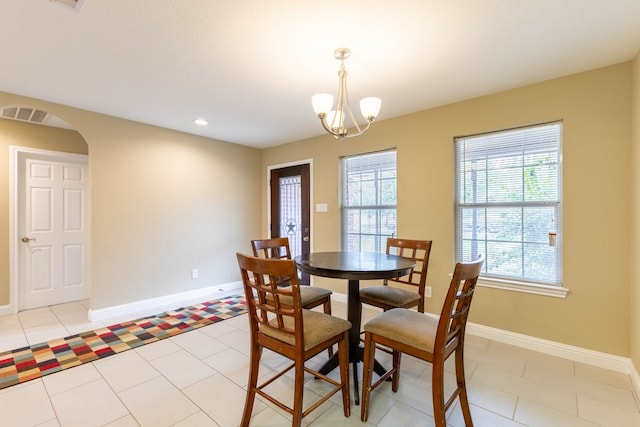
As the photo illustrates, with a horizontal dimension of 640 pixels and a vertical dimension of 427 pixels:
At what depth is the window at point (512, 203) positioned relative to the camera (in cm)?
258

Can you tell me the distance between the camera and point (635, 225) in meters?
2.14

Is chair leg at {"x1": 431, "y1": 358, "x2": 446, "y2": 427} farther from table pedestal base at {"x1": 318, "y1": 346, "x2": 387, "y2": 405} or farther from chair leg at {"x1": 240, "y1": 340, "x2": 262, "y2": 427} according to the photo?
chair leg at {"x1": 240, "y1": 340, "x2": 262, "y2": 427}

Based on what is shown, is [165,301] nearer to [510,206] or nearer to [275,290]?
[275,290]

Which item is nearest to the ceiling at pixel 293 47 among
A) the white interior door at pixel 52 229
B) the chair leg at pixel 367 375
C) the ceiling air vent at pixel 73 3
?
the ceiling air vent at pixel 73 3

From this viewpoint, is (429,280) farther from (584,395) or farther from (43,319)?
(43,319)

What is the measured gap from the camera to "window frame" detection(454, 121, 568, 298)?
8.30 feet

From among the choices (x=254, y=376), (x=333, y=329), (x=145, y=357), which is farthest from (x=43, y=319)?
(x=333, y=329)

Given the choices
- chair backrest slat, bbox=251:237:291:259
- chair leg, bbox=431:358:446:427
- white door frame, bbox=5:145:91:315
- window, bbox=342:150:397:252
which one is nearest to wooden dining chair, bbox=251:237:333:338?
chair backrest slat, bbox=251:237:291:259

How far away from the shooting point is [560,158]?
252cm

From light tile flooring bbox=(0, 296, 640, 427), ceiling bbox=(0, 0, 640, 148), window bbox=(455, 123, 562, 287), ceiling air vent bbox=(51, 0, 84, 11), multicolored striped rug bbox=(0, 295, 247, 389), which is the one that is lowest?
light tile flooring bbox=(0, 296, 640, 427)

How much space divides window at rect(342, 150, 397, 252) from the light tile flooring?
1627mm

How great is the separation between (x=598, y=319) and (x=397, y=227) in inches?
74.0

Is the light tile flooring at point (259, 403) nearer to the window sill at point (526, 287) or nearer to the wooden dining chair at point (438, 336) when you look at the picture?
the wooden dining chair at point (438, 336)

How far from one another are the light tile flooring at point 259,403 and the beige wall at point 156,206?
1.21 meters
